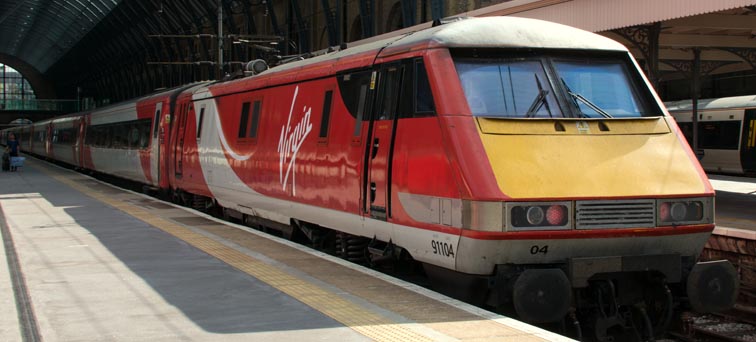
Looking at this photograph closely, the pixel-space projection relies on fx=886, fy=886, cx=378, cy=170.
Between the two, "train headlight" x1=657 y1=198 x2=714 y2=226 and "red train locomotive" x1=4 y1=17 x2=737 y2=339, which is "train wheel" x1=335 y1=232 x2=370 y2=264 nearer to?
"red train locomotive" x1=4 y1=17 x2=737 y2=339

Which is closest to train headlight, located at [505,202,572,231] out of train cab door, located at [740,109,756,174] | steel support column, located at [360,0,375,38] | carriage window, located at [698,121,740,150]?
train cab door, located at [740,109,756,174]

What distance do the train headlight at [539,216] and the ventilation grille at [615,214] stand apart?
0.12 metres

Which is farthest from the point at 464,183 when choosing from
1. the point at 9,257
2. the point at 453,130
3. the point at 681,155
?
the point at 9,257

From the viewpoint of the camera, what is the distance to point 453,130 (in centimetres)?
762

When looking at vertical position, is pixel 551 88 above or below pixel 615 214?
above

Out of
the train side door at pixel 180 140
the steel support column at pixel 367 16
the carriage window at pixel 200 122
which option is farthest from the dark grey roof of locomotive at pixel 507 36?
the steel support column at pixel 367 16

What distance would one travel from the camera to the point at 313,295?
780cm

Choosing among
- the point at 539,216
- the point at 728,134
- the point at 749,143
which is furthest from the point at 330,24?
the point at 539,216

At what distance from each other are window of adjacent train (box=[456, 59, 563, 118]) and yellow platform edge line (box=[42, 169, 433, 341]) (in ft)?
6.77

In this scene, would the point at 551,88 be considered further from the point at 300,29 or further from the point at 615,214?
the point at 300,29

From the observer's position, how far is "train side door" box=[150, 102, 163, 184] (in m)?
21.8

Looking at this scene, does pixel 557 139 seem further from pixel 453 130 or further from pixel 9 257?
pixel 9 257

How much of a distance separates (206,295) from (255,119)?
240 inches

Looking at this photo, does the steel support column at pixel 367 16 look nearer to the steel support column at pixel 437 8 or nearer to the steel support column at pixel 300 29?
the steel support column at pixel 437 8
